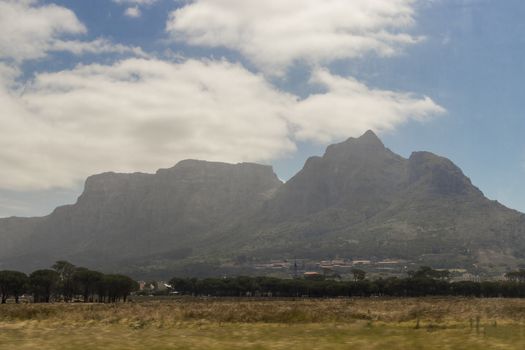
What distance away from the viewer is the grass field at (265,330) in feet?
105

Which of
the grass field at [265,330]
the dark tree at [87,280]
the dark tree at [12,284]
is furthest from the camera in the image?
the dark tree at [87,280]

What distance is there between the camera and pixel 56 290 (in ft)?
461

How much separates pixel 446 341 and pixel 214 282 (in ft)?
503

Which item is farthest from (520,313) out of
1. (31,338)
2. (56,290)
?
(56,290)

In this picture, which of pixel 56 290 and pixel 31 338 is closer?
pixel 31 338

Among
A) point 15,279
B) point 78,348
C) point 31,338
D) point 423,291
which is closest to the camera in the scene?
point 78,348

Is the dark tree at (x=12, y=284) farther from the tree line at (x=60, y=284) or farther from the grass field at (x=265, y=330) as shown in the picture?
the grass field at (x=265, y=330)

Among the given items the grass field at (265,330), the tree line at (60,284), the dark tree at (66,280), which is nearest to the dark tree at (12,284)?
the tree line at (60,284)

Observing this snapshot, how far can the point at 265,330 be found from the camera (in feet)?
138

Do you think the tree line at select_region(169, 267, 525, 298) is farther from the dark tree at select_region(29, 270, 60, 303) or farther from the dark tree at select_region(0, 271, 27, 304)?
the dark tree at select_region(0, 271, 27, 304)

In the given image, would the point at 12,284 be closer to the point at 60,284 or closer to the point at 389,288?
the point at 60,284

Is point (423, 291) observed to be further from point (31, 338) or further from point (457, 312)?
point (31, 338)

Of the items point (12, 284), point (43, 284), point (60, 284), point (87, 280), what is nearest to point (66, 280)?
point (60, 284)

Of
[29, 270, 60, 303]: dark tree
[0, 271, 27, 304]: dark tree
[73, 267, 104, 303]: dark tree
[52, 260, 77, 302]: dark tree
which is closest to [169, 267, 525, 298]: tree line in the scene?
A: [52, 260, 77, 302]: dark tree
